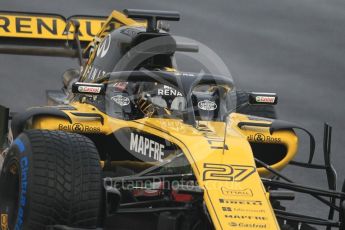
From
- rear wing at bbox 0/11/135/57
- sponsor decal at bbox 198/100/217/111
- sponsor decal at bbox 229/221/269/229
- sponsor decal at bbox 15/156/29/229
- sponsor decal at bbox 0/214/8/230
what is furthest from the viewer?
rear wing at bbox 0/11/135/57

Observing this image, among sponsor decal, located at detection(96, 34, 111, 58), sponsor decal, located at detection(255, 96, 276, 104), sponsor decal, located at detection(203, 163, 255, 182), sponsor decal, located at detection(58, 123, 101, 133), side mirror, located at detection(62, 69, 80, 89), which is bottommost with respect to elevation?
sponsor decal, located at detection(203, 163, 255, 182)

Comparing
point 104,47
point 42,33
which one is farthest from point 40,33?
point 104,47

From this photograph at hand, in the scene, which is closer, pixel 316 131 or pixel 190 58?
pixel 316 131

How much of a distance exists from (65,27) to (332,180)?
5246mm

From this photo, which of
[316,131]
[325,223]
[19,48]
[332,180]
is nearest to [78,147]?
[325,223]

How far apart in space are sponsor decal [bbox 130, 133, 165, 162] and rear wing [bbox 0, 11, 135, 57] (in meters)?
4.55

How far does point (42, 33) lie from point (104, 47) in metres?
3.10

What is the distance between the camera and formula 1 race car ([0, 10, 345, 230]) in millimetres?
7047

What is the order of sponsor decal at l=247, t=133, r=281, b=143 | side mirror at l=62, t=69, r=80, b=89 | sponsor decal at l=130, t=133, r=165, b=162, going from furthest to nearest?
side mirror at l=62, t=69, r=80, b=89 → sponsor decal at l=247, t=133, r=281, b=143 → sponsor decal at l=130, t=133, r=165, b=162

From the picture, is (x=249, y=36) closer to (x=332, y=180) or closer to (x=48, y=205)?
(x=332, y=180)

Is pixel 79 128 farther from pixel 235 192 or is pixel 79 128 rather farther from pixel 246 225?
pixel 246 225

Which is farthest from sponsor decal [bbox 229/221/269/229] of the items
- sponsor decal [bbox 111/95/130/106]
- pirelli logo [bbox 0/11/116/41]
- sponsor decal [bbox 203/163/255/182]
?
pirelli logo [bbox 0/11/116/41]

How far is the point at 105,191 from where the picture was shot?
23.3 ft

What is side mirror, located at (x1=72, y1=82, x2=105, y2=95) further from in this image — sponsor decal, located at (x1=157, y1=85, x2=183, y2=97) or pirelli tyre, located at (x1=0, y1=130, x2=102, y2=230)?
pirelli tyre, located at (x1=0, y1=130, x2=102, y2=230)
